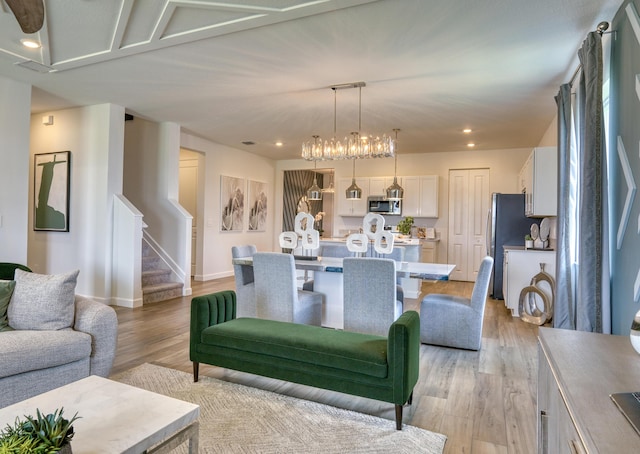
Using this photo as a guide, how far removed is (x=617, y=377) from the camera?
115 cm

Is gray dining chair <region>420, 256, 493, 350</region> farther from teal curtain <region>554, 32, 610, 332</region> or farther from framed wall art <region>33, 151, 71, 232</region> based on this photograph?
framed wall art <region>33, 151, 71, 232</region>

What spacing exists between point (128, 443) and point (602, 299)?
277 cm

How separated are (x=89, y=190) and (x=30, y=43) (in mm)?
2341

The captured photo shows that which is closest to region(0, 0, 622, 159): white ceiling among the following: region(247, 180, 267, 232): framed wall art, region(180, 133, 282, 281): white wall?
region(180, 133, 282, 281): white wall

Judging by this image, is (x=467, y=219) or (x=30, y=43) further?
(x=467, y=219)

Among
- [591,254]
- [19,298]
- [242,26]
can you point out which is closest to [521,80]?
[591,254]

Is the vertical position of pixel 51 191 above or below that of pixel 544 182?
below

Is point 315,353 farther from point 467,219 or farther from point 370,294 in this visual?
point 467,219

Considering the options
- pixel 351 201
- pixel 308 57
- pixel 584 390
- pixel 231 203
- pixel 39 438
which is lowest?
pixel 39 438

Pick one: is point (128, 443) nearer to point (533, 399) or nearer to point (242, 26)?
point (533, 399)

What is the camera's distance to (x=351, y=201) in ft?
28.4

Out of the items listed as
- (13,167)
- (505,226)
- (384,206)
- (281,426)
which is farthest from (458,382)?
(384,206)

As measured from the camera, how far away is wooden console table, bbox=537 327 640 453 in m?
0.85

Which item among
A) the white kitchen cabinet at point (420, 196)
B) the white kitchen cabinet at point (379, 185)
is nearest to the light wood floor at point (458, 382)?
the white kitchen cabinet at point (420, 196)
